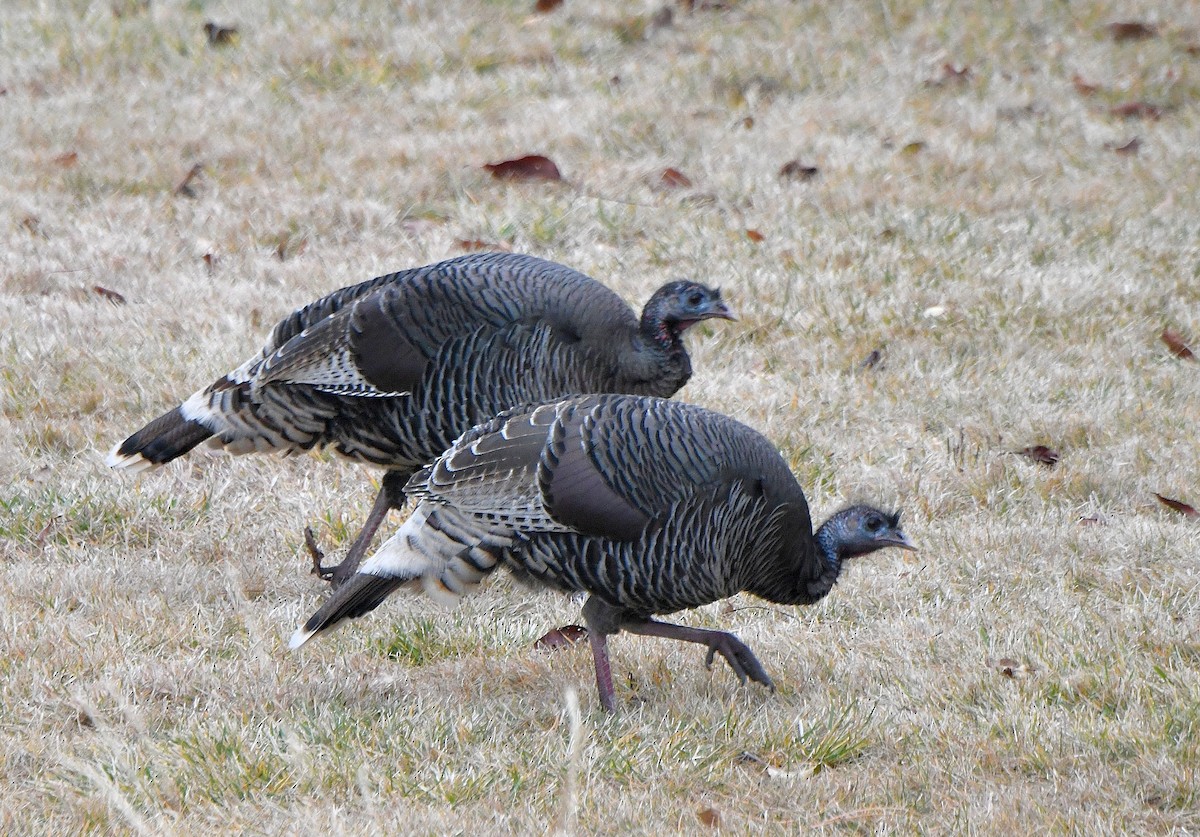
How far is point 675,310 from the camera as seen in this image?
14.8 feet

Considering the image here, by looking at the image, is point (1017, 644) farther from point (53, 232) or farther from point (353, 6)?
point (353, 6)

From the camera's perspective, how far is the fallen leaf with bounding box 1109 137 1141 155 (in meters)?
8.66

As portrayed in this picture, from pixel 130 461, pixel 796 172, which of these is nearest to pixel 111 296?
pixel 130 461

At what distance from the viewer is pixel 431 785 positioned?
3305mm

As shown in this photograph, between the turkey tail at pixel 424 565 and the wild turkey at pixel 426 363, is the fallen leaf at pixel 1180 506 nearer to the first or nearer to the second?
the wild turkey at pixel 426 363

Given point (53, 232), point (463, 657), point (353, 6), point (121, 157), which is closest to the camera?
point (463, 657)

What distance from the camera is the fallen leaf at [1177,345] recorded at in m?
6.16

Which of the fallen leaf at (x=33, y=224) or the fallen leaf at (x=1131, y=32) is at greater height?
the fallen leaf at (x=33, y=224)

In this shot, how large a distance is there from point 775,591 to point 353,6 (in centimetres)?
711

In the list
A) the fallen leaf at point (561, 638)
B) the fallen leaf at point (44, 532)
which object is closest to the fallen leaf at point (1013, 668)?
the fallen leaf at point (561, 638)

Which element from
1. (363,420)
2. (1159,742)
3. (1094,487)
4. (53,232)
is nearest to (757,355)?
(1094,487)

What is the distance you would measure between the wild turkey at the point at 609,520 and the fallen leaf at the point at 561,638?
30 cm

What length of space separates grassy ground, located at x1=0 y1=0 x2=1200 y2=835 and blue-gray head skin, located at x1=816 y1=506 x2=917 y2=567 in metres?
0.29

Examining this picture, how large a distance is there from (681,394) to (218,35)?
5270 millimetres
